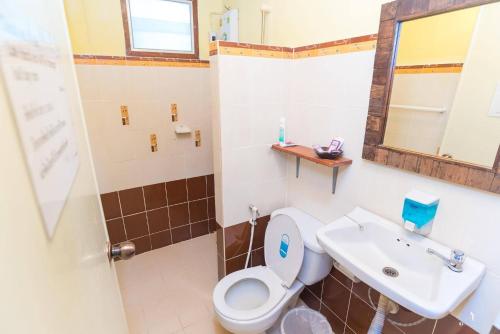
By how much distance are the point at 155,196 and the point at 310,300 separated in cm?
153

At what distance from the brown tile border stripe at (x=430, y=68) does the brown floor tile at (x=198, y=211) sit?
200cm

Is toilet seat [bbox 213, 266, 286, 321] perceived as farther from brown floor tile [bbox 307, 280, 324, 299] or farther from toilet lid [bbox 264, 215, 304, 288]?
brown floor tile [bbox 307, 280, 324, 299]

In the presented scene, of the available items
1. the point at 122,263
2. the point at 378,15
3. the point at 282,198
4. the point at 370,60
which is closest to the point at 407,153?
the point at 370,60

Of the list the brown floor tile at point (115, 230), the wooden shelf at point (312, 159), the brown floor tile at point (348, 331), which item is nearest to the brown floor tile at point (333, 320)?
the brown floor tile at point (348, 331)

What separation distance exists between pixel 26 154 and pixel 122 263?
2.35 meters

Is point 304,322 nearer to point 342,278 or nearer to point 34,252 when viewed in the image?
point 342,278

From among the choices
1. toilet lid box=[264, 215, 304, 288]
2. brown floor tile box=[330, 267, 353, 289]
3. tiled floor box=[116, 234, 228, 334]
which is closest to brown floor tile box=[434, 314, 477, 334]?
brown floor tile box=[330, 267, 353, 289]

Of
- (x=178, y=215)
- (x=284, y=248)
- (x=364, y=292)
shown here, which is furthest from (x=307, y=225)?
(x=178, y=215)

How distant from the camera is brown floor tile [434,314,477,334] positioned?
105 centimetres

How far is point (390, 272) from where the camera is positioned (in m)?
1.14

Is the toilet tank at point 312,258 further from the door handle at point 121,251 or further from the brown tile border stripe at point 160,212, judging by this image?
the brown tile border stripe at point 160,212

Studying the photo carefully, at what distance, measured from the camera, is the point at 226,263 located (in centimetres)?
183

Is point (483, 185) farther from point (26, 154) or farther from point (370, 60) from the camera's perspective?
point (26, 154)

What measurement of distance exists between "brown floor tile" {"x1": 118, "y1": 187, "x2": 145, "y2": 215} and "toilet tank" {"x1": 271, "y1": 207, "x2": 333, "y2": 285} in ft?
4.46
